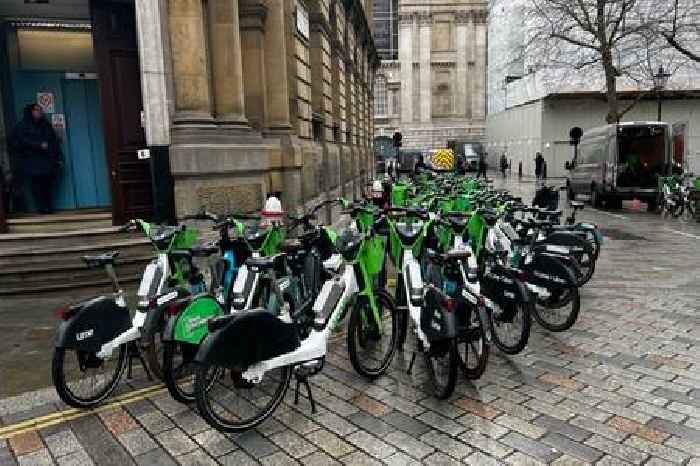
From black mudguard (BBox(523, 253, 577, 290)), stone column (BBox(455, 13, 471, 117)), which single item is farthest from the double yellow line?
stone column (BBox(455, 13, 471, 117))

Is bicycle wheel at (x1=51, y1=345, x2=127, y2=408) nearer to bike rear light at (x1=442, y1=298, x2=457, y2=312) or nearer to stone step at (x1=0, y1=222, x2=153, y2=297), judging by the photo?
bike rear light at (x1=442, y1=298, x2=457, y2=312)

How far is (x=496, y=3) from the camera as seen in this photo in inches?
1886

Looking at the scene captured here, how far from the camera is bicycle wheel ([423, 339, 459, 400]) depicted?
13.2ft

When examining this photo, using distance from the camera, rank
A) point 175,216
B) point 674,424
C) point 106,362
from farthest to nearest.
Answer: point 175,216 → point 106,362 → point 674,424

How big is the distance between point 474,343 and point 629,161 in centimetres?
1543

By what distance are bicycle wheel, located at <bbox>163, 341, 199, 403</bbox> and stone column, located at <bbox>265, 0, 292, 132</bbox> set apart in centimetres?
701

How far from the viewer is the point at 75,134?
1008 cm

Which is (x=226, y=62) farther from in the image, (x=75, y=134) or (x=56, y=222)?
(x=56, y=222)

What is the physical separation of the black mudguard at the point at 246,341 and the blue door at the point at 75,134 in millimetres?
7475

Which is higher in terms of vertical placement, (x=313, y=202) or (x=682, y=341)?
(x=313, y=202)

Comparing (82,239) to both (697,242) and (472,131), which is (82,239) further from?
(472,131)

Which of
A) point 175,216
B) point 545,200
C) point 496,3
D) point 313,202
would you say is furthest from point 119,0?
point 496,3

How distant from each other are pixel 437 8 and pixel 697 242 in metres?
56.3

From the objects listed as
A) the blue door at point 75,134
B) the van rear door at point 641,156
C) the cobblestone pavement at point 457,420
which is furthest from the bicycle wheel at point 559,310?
the van rear door at point 641,156
